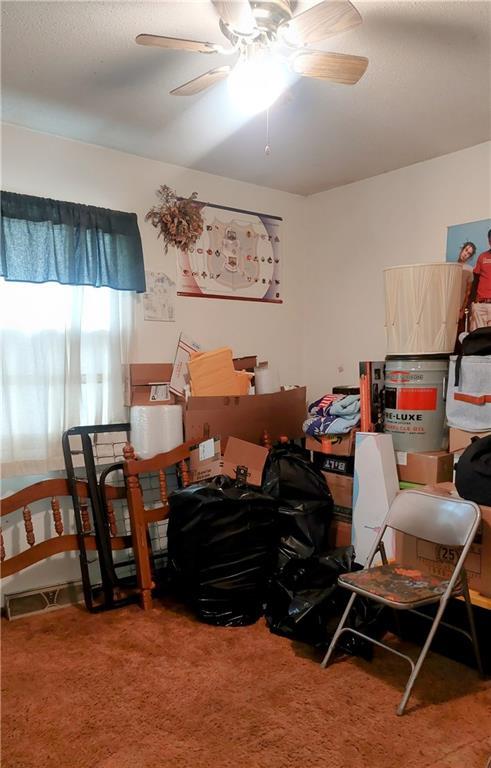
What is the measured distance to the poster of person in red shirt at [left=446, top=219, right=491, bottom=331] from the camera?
9.84 feet

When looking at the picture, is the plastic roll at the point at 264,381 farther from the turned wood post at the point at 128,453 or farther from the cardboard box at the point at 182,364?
the turned wood post at the point at 128,453

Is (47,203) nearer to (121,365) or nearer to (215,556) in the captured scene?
(121,365)

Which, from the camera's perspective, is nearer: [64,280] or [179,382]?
[64,280]

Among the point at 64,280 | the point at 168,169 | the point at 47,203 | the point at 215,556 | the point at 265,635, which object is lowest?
the point at 265,635

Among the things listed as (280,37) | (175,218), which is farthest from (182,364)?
(280,37)

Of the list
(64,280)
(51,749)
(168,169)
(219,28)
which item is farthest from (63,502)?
(219,28)

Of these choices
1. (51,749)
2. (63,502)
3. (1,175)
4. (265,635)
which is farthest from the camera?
(63,502)

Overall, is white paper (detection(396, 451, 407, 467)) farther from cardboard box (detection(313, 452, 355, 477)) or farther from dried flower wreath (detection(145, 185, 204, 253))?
dried flower wreath (detection(145, 185, 204, 253))

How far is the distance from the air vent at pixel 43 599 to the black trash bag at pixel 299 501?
1.14 m

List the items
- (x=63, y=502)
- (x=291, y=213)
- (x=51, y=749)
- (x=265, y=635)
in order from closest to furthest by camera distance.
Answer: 1. (x=51, y=749)
2. (x=265, y=635)
3. (x=63, y=502)
4. (x=291, y=213)

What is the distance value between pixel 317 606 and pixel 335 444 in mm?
1061

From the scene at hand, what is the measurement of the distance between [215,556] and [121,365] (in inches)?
48.5

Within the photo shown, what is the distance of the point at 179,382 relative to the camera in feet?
11.3

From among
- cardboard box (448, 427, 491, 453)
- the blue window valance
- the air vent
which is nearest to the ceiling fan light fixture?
the blue window valance
